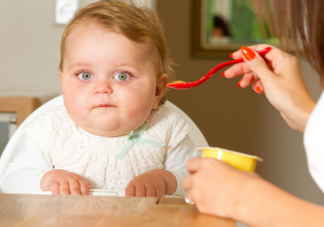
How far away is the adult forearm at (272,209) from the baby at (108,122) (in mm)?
349

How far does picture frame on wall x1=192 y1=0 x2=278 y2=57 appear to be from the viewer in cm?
236

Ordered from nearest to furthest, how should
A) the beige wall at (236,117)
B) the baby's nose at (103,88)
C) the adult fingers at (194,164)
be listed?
the adult fingers at (194,164) → the baby's nose at (103,88) → the beige wall at (236,117)

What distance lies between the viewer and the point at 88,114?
2.84 feet

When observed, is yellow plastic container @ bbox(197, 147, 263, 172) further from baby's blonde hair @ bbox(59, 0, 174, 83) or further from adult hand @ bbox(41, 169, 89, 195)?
baby's blonde hair @ bbox(59, 0, 174, 83)

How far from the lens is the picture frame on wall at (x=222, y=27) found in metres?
2.36

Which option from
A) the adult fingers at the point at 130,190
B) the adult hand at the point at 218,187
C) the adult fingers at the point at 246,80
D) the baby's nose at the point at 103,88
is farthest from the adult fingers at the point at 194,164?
the adult fingers at the point at 246,80

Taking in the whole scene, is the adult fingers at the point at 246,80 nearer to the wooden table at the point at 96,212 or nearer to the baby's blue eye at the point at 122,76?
the baby's blue eye at the point at 122,76

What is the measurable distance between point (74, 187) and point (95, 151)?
18 cm

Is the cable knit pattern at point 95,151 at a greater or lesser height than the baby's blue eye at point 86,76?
lesser

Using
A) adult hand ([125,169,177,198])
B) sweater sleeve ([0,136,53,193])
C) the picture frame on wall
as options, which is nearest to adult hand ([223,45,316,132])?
adult hand ([125,169,177,198])

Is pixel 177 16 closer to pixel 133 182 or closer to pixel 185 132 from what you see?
pixel 185 132

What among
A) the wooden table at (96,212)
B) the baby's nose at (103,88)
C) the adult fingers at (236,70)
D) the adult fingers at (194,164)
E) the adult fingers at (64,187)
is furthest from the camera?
the adult fingers at (236,70)

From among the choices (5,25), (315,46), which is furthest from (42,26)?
(315,46)

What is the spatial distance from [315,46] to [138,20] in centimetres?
46
